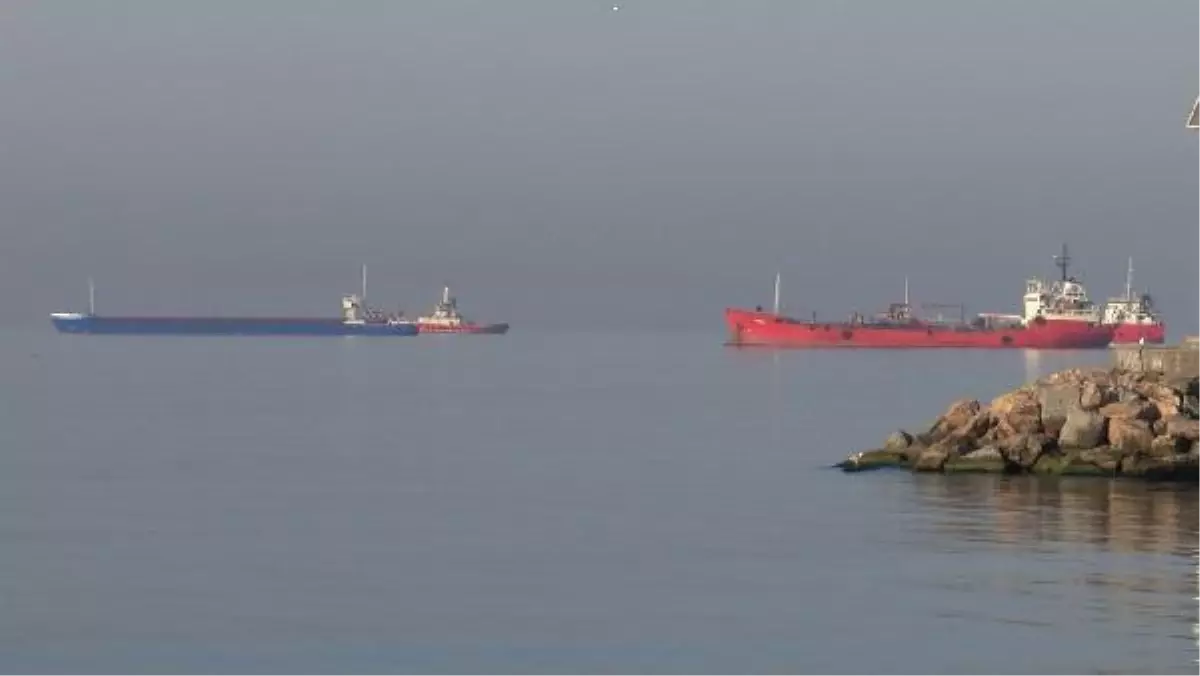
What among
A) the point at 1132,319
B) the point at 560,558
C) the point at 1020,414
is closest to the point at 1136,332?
the point at 1132,319

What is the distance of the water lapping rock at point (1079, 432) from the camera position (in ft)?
109

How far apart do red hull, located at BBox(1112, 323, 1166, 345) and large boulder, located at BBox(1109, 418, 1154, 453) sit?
327 feet

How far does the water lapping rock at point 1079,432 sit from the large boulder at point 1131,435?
0.6 inches

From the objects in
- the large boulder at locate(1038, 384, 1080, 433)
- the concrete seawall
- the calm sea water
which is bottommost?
the calm sea water

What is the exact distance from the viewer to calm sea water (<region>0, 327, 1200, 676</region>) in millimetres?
18656

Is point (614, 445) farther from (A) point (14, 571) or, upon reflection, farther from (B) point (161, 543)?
(A) point (14, 571)

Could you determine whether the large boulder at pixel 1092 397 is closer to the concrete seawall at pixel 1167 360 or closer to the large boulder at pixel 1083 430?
the large boulder at pixel 1083 430

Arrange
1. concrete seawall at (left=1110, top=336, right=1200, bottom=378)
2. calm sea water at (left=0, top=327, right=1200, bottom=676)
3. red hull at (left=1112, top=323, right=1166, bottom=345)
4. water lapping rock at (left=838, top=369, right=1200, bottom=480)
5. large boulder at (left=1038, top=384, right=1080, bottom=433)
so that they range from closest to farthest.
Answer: calm sea water at (left=0, top=327, right=1200, bottom=676) < water lapping rock at (left=838, top=369, right=1200, bottom=480) < large boulder at (left=1038, top=384, right=1080, bottom=433) < concrete seawall at (left=1110, top=336, right=1200, bottom=378) < red hull at (left=1112, top=323, right=1166, bottom=345)

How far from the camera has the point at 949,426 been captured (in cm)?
3669

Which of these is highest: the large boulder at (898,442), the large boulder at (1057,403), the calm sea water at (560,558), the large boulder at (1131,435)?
the large boulder at (1057,403)

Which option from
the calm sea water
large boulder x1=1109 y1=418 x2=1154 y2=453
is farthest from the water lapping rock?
the calm sea water

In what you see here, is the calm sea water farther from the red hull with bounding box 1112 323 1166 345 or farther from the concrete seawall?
the red hull with bounding box 1112 323 1166 345

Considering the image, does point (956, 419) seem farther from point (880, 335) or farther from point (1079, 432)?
point (880, 335)

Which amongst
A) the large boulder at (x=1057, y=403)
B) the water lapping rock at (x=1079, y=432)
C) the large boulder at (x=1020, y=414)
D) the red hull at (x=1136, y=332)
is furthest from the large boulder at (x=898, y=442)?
the red hull at (x=1136, y=332)
